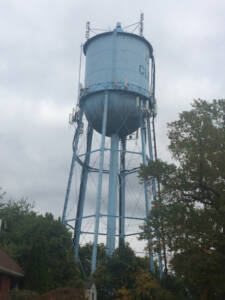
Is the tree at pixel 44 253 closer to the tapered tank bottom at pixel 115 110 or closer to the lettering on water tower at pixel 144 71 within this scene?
the tapered tank bottom at pixel 115 110

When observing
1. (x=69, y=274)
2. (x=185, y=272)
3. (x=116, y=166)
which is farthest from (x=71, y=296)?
(x=116, y=166)

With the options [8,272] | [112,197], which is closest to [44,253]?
[8,272]

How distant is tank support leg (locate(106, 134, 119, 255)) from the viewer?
97.6ft

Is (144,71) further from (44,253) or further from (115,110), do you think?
(44,253)

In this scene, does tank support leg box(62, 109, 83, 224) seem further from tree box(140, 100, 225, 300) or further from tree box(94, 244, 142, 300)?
tree box(140, 100, 225, 300)

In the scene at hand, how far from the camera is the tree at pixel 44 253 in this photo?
24.3m

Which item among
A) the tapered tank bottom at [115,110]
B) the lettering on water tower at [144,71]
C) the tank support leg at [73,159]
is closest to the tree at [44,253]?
the tank support leg at [73,159]

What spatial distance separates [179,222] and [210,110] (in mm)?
4987

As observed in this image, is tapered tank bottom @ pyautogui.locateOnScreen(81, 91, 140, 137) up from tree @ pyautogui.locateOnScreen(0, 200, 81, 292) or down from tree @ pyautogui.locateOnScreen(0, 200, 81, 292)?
up

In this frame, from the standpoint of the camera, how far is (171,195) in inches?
708

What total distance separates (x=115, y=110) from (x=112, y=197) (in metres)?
6.18

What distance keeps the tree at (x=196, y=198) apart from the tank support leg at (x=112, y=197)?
1117cm

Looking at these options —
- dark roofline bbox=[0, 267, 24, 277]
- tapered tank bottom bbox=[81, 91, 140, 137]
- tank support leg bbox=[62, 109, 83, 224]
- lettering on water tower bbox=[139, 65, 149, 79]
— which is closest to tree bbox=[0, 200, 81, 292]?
dark roofline bbox=[0, 267, 24, 277]

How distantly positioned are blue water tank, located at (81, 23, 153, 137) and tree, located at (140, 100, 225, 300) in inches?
485
